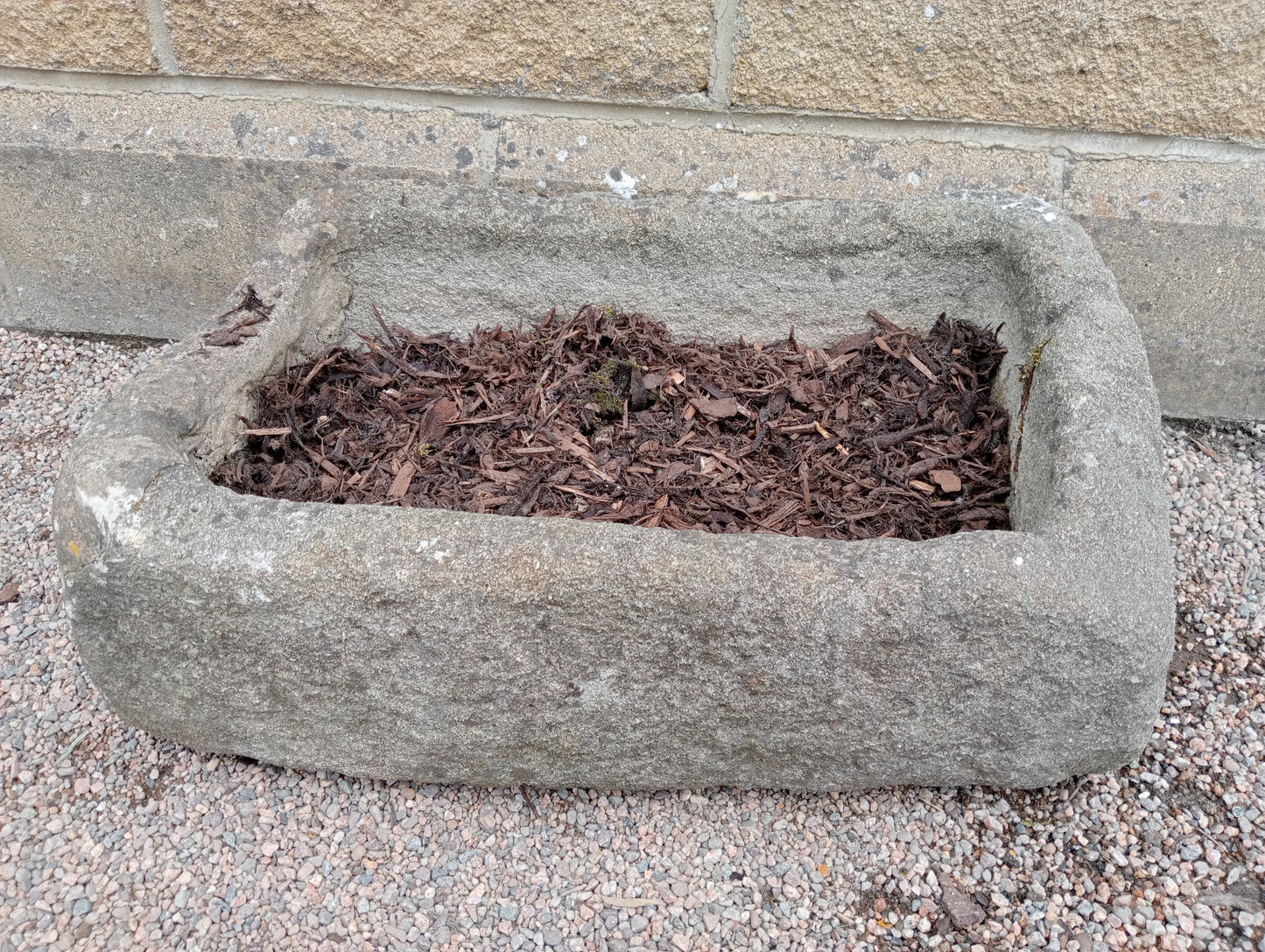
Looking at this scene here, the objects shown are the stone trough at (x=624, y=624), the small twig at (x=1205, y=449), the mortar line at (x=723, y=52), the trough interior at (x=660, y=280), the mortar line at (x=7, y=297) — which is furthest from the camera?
the mortar line at (x=7, y=297)

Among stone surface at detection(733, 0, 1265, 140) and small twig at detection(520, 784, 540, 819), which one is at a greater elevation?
stone surface at detection(733, 0, 1265, 140)

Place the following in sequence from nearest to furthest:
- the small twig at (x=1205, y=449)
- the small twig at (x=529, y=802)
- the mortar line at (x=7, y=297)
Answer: the small twig at (x=529, y=802)
the small twig at (x=1205, y=449)
the mortar line at (x=7, y=297)

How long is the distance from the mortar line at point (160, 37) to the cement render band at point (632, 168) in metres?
0.05

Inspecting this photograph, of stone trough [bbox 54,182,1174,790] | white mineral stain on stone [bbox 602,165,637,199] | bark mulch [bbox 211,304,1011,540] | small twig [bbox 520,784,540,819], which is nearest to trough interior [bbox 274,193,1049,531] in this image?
bark mulch [bbox 211,304,1011,540]

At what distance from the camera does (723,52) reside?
2.45 m

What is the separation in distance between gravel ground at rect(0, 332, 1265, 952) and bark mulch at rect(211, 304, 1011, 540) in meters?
0.56

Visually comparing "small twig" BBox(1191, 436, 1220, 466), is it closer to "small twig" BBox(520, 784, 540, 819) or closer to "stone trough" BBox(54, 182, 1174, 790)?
"stone trough" BBox(54, 182, 1174, 790)

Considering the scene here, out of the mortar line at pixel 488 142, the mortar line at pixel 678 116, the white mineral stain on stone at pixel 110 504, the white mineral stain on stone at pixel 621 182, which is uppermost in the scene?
the mortar line at pixel 678 116

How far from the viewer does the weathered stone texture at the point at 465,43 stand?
2.43 metres

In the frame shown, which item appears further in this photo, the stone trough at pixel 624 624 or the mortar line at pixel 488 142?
the mortar line at pixel 488 142

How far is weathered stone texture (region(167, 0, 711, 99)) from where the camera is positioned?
2432 millimetres

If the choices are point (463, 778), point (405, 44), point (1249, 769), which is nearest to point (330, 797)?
point (463, 778)

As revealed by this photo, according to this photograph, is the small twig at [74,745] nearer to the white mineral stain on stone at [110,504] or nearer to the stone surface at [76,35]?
the white mineral stain on stone at [110,504]

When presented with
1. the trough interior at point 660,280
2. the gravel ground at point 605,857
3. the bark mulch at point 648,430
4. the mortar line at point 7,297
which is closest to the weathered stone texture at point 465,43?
the trough interior at point 660,280
